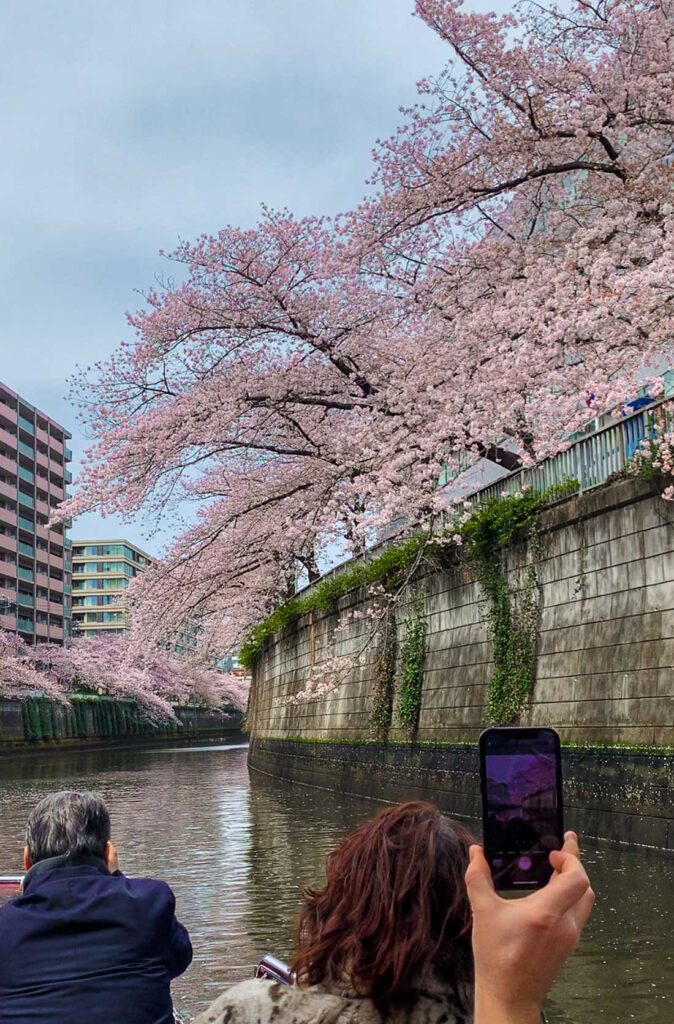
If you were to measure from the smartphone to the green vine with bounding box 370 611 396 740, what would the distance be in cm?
1856

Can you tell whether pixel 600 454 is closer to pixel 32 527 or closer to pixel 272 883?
pixel 272 883

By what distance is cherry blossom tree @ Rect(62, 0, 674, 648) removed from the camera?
41.3 feet

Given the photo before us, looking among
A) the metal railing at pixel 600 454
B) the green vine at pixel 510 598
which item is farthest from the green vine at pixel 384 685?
the metal railing at pixel 600 454

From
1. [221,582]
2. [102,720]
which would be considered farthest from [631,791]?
[102,720]

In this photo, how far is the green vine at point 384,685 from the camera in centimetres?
2048

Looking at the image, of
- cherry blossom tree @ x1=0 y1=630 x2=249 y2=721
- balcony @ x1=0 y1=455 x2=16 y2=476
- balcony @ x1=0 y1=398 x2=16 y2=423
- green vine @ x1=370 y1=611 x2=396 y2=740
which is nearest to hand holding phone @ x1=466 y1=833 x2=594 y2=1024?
green vine @ x1=370 y1=611 x2=396 y2=740

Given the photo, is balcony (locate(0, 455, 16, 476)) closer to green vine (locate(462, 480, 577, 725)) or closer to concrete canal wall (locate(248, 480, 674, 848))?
concrete canal wall (locate(248, 480, 674, 848))

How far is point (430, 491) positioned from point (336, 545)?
6.58m

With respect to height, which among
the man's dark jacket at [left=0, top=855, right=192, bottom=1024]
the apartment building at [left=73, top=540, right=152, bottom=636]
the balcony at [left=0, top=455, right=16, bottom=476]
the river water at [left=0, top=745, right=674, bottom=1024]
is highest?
the balcony at [left=0, top=455, right=16, bottom=476]

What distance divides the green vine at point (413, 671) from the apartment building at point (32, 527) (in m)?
61.4

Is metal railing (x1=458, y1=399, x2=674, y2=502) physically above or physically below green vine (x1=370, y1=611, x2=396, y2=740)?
above

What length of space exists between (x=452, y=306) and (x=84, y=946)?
41.7 ft

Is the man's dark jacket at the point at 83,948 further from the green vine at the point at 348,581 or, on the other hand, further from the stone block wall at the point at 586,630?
A: the green vine at the point at 348,581

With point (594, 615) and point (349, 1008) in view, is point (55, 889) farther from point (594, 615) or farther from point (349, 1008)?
point (594, 615)
